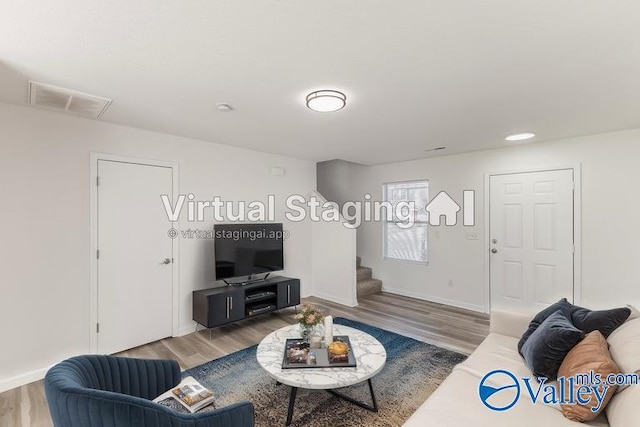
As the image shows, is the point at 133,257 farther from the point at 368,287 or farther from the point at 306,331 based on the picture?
the point at 368,287

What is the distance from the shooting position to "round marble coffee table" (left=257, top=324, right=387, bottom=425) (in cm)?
187

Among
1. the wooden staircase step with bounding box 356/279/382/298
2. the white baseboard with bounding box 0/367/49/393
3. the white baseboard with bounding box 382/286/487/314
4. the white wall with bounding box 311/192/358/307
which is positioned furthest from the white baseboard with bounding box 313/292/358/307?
the white baseboard with bounding box 0/367/49/393

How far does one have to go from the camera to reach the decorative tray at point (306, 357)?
2.03m

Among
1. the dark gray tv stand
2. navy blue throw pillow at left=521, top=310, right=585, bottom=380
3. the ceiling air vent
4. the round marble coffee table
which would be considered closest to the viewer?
navy blue throw pillow at left=521, top=310, right=585, bottom=380

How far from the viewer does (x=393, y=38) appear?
1.57 metres

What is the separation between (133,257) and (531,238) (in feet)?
15.9

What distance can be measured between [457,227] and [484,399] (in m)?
3.39

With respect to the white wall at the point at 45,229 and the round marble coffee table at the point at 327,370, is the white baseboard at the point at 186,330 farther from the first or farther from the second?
the round marble coffee table at the point at 327,370

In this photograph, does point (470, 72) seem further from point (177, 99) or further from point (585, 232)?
point (585, 232)

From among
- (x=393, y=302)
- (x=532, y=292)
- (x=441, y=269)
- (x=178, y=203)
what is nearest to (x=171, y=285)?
(x=178, y=203)

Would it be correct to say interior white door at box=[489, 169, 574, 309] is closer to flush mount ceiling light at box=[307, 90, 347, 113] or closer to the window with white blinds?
the window with white blinds

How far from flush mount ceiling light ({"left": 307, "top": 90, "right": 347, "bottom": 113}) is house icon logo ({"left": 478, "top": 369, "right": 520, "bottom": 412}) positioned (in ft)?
6.81

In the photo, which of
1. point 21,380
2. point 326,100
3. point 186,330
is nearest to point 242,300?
point 186,330

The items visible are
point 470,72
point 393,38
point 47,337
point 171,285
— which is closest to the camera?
point 393,38
